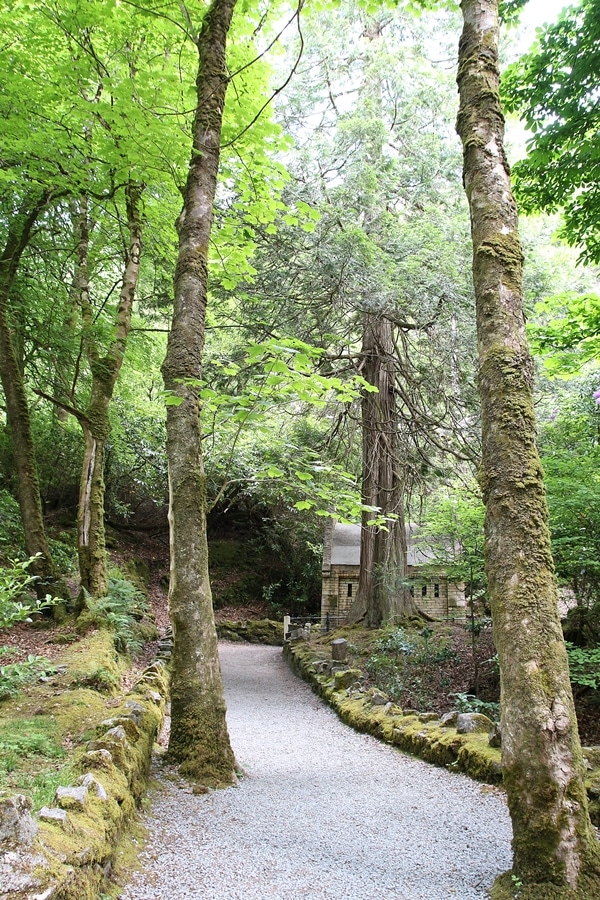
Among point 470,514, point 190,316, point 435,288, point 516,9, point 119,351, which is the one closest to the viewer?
point 190,316

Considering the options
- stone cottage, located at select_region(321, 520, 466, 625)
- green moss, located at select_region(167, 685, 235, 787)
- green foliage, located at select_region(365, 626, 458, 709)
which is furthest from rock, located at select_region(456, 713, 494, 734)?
stone cottage, located at select_region(321, 520, 466, 625)

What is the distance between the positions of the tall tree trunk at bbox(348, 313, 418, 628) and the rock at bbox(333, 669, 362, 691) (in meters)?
2.65

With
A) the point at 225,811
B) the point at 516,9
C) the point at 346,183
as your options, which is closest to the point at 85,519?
the point at 225,811

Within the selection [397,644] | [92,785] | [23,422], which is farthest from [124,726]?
[23,422]

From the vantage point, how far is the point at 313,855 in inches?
122

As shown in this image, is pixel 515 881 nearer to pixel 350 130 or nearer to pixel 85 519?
pixel 85 519

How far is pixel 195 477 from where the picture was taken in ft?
15.3

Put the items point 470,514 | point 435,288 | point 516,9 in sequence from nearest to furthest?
point 516,9 → point 470,514 → point 435,288

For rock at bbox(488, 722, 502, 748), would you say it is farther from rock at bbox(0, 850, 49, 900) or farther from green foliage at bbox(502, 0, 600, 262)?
green foliage at bbox(502, 0, 600, 262)

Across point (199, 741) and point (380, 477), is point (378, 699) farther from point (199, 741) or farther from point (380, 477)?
point (380, 477)

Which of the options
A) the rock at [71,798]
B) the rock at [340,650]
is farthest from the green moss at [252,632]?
the rock at [71,798]

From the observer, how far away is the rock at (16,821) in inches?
71.4

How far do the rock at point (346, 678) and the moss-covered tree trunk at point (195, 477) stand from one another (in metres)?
4.56

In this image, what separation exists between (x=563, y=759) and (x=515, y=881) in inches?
21.9
